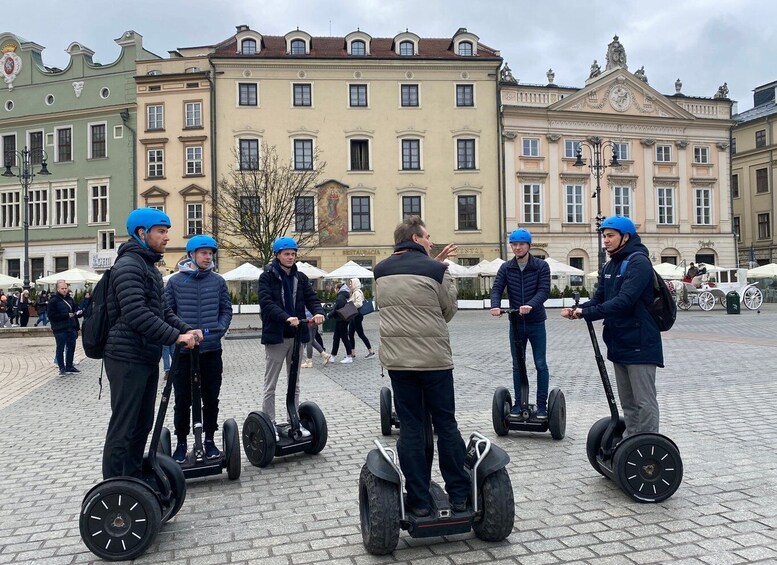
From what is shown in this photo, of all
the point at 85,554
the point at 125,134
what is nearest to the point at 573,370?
the point at 85,554

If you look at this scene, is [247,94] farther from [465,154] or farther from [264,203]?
[264,203]

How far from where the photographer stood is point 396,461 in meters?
4.04

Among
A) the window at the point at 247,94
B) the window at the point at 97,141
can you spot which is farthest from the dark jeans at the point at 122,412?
the window at the point at 97,141

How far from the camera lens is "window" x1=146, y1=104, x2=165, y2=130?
40.8m

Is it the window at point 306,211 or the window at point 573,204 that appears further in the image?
the window at point 573,204

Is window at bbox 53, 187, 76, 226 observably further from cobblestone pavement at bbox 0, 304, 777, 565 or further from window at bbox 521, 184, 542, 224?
cobblestone pavement at bbox 0, 304, 777, 565

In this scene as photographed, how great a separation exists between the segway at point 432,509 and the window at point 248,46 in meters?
41.4

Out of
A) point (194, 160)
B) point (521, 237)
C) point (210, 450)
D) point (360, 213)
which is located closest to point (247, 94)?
point (194, 160)

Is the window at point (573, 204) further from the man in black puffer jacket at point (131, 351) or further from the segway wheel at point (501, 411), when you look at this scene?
the man in black puffer jacket at point (131, 351)

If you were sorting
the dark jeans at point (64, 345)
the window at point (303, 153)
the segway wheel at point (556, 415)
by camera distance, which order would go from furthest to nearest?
the window at point (303, 153) → the dark jeans at point (64, 345) → the segway wheel at point (556, 415)

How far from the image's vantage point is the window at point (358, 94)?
41.0 m

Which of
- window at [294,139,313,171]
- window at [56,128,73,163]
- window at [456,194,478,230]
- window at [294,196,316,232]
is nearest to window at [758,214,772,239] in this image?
Answer: window at [456,194,478,230]

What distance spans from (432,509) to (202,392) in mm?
2639

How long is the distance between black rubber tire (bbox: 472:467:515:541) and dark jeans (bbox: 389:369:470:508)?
→ 0.12 m
